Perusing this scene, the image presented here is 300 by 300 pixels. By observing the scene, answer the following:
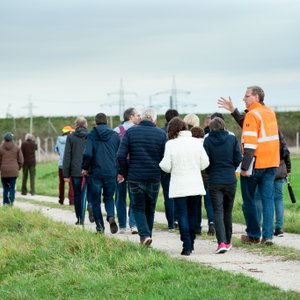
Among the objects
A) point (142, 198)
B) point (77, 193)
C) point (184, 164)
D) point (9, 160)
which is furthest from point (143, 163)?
point (9, 160)

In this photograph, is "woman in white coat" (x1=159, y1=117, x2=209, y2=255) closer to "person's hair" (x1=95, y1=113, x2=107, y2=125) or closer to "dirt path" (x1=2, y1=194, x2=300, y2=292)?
"dirt path" (x1=2, y1=194, x2=300, y2=292)

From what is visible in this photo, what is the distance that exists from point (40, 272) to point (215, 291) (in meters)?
3.33

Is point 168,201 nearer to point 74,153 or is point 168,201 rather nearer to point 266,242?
point 74,153

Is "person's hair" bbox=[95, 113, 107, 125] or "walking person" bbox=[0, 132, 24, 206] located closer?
"person's hair" bbox=[95, 113, 107, 125]

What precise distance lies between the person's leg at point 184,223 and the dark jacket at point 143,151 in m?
0.80

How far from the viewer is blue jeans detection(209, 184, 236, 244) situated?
44.9ft

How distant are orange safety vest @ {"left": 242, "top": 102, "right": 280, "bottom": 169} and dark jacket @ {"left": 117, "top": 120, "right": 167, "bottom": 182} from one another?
1206 millimetres

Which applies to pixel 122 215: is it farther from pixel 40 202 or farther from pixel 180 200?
pixel 40 202

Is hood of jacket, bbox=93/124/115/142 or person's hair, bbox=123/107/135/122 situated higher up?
person's hair, bbox=123/107/135/122

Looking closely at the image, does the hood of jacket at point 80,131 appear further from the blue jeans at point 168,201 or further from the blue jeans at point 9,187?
the blue jeans at point 9,187

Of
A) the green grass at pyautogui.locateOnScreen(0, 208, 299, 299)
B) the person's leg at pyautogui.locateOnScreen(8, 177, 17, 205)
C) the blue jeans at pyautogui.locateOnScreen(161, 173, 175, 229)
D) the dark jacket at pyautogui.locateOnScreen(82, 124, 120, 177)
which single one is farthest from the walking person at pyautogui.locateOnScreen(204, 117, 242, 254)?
the person's leg at pyautogui.locateOnScreen(8, 177, 17, 205)

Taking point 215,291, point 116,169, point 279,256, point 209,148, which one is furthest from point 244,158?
point 215,291

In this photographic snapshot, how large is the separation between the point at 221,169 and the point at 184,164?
620mm

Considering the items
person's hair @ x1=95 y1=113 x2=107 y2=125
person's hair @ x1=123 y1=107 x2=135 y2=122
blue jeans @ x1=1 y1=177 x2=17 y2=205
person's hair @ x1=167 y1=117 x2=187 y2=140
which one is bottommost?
blue jeans @ x1=1 y1=177 x2=17 y2=205
